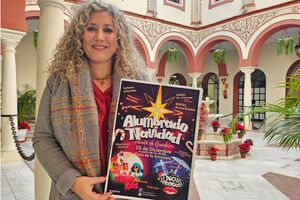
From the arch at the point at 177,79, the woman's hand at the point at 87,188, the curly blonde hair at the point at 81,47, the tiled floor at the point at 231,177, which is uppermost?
the arch at the point at 177,79

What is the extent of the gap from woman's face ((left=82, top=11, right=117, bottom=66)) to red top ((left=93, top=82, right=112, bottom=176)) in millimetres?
173

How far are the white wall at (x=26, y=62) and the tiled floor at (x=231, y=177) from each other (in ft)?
20.2

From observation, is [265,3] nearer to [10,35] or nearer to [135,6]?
[135,6]

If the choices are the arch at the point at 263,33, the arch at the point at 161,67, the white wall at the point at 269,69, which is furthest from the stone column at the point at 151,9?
the white wall at the point at 269,69

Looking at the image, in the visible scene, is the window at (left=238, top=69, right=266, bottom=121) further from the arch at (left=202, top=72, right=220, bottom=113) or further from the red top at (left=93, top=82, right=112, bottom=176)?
the red top at (left=93, top=82, right=112, bottom=176)

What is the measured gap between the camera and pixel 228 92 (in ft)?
52.5

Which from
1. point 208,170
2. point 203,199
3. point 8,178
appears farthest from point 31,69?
point 203,199

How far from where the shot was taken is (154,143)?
1077 millimetres

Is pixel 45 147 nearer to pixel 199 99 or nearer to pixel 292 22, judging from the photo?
pixel 199 99

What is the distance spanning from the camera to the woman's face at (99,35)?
1180 millimetres

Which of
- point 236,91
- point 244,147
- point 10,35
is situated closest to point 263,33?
point 236,91

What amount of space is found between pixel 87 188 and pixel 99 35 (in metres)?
0.69

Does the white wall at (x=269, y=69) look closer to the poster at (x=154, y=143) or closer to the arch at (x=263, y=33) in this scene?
the arch at (x=263, y=33)

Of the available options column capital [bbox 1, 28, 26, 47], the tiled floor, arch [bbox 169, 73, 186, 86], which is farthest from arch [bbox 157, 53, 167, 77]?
column capital [bbox 1, 28, 26, 47]
